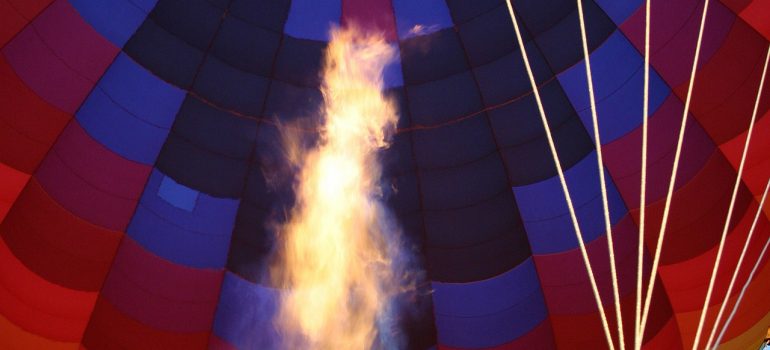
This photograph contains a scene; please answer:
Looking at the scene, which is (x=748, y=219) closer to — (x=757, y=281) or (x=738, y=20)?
(x=757, y=281)

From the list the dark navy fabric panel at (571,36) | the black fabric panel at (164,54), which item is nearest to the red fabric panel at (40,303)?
the black fabric panel at (164,54)

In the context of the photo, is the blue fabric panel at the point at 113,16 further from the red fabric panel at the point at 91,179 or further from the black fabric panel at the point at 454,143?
the black fabric panel at the point at 454,143

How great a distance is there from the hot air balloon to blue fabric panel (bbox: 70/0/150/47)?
20mm

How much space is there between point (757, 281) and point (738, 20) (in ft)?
8.63

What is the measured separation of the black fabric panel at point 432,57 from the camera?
7180 millimetres

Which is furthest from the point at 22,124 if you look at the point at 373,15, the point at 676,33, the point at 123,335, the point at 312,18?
the point at 676,33

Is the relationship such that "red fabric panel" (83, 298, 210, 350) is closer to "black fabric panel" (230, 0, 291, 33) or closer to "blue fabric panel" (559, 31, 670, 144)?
"black fabric panel" (230, 0, 291, 33)

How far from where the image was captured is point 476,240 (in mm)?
7113

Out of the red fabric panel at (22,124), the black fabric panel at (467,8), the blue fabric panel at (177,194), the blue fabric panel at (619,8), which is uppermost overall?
the black fabric panel at (467,8)

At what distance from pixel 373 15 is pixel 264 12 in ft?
4.22

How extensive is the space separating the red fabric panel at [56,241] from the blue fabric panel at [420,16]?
401 centimetres

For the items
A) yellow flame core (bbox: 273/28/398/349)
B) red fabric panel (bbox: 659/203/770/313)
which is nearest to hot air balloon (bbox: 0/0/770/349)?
red fabric panel (bbox: 659/203/770/313)

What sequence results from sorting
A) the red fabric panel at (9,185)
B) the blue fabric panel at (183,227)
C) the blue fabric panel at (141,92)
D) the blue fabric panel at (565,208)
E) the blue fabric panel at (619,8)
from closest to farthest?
the red fabric panel at (9,185) < the blue fabric panel at (619,8) < the blue fabric panel at (141,92) < the blue fabric panel at (183,227) < the blue fabric panel at (565,208)

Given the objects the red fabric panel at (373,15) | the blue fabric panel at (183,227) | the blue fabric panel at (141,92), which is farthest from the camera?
the red fabric panel at (373,15)
